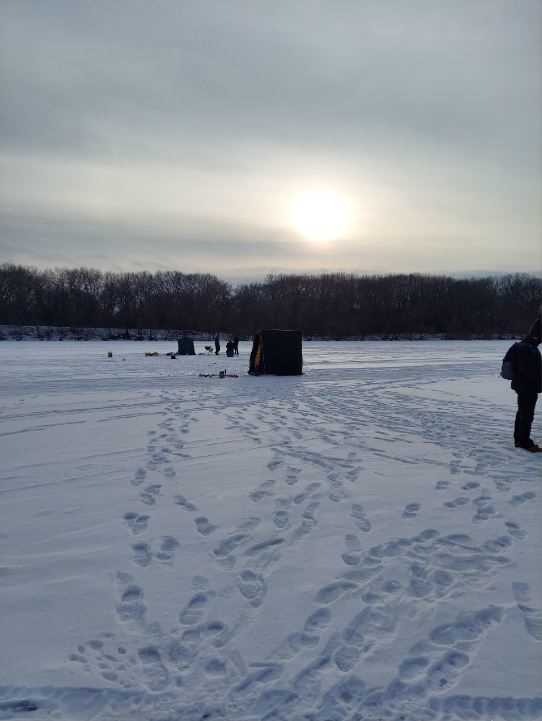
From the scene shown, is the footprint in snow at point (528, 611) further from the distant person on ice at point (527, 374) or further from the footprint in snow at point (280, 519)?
the distant person on ice at point (527, 374)

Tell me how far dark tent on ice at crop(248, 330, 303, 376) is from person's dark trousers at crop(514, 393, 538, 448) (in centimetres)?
1231

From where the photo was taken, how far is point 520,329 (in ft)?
357

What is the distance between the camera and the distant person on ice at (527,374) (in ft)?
25.1

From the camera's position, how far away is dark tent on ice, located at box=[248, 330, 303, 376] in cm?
1978

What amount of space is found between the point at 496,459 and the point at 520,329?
367ft

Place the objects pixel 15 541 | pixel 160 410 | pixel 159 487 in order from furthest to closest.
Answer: pixel 160 410, pixel 159 487, pixel 15 541

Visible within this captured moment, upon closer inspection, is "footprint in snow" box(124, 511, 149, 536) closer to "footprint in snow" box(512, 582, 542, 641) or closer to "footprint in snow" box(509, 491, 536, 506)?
"footprint in snow" box(512, 582, 542, 641)

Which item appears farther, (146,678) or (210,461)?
(210,461)

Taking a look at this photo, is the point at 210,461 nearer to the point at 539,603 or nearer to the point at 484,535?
the point at 484,535

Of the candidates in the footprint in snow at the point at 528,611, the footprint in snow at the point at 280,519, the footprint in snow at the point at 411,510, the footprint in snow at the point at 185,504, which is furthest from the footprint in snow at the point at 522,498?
the footprint in snow at the point at 185,504

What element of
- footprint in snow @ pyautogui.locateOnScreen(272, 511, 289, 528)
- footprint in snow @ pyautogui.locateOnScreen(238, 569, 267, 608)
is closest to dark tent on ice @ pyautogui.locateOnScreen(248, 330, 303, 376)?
footprint in snow @ pyautogui.locateOnScreen(272, 511, 289, 528)

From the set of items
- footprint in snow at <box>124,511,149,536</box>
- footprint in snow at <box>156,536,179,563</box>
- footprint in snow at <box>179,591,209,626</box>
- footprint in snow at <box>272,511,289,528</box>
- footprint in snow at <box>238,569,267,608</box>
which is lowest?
footprint in snow at <box>179,591,209,626</box>

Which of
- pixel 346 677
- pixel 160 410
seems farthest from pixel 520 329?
pixel 346 677

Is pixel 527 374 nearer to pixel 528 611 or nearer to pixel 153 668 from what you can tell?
pixel 528 611
